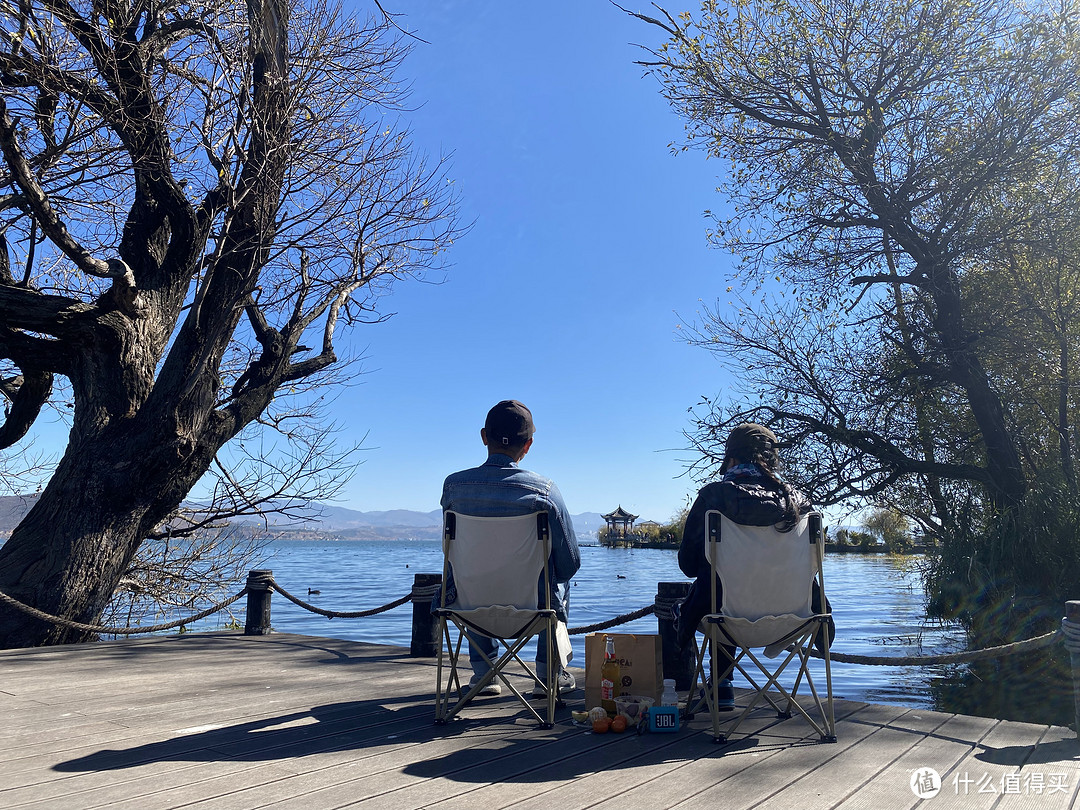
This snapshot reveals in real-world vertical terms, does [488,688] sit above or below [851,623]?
above

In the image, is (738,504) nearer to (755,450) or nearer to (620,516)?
(755,450)

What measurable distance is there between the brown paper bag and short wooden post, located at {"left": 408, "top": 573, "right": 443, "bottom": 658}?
2015 millimetres

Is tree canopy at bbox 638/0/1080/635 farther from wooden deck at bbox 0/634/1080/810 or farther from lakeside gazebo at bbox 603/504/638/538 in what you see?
lakeside gazebo at bbox 603/504/638/538

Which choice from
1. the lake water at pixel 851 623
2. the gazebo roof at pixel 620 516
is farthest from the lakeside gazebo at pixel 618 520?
the lake water at pixel 851 623

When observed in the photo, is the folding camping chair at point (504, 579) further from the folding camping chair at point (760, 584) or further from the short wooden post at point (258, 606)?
the short wooden post at point (258, 606)

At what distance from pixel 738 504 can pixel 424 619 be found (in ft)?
10.7

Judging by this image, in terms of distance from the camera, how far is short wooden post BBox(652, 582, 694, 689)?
413 centimetres

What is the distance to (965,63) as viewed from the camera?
8578mm

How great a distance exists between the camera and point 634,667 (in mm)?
3473

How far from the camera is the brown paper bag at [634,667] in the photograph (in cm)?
346

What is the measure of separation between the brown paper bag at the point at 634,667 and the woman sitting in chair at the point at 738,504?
0.18 m

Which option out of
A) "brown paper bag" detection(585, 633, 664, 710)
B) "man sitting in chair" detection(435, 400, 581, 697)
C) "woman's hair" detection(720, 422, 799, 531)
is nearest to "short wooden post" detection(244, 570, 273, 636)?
"man sitting in chair" detection(435, 400, 581, 697)

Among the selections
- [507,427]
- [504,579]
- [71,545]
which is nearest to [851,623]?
[507,427]

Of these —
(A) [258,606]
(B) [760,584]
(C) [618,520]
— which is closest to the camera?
(B) [760,584]
